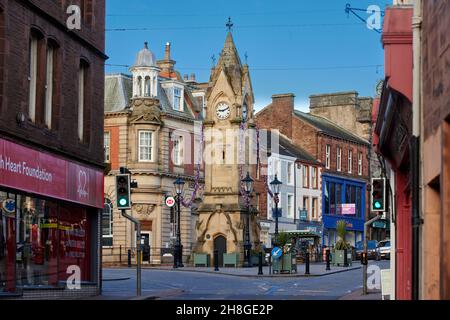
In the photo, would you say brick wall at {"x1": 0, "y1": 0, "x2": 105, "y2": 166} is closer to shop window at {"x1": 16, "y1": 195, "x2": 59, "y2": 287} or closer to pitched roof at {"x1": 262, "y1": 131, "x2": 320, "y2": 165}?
shop window at {"x1": 16, "y1": 195, "x2": 59, "y2": 287}

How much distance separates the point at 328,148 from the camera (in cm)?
8762

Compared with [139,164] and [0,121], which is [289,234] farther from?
[0,121]

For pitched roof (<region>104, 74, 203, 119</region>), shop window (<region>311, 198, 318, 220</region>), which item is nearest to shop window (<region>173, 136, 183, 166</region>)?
pitched roof (<region>104, 74, 203, 119</region>)

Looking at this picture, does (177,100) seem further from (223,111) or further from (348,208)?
(348,208)

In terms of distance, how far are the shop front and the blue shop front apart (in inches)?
2386

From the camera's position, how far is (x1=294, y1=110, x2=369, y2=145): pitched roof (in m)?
86.5

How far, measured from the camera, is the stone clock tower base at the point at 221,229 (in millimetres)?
59625

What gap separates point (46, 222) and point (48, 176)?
1.28 m

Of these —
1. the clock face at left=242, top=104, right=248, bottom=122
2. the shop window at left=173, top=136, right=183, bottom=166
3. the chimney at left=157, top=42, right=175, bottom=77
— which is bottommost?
the shop window at left=173, top=136, right=183, bottom=166

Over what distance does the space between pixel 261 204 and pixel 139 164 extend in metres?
14.8

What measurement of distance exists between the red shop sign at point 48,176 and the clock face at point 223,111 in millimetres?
31607

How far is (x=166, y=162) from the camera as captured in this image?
231 ft

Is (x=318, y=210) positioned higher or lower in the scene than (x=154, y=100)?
lower
